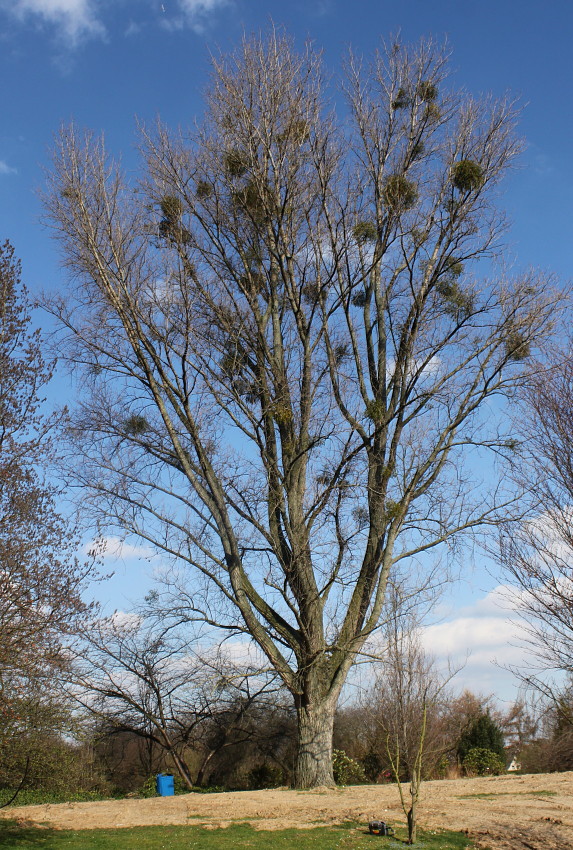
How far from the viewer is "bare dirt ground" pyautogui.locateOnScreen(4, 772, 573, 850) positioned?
7320 mm

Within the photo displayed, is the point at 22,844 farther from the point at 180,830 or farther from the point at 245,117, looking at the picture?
the point at 245,117

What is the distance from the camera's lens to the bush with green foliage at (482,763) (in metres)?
17.8

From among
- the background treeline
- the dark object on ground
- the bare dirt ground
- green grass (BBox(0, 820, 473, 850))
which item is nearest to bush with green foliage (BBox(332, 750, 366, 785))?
the background treeline

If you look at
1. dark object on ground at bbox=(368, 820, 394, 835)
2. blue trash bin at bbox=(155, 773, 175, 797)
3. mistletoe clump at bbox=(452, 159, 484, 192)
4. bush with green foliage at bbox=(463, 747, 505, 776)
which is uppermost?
mistletoe clump at bbox=(452, 159, 484, 192)

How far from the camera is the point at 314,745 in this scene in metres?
11.9

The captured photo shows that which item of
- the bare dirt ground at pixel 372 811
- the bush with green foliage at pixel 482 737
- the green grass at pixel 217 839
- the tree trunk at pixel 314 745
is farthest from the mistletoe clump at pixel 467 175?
the bush with green foliage at pixel 482 737

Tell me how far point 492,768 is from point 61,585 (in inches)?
567

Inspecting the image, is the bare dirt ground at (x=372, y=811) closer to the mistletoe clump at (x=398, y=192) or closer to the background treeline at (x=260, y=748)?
the background treeline at (x=260, y=748)

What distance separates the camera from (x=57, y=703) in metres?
8.30

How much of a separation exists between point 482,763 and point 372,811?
1057 cm

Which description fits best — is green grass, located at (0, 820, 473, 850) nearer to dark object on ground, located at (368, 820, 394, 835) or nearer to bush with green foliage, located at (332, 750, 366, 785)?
dark object on ground, located at (368, 820, 394, 835)

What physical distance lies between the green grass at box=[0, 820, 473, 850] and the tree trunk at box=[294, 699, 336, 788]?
3.69m

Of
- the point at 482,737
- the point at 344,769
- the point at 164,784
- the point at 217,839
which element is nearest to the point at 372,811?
the point at 217,839

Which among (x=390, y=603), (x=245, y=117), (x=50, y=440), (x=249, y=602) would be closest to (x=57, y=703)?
(x=50, y=440)
